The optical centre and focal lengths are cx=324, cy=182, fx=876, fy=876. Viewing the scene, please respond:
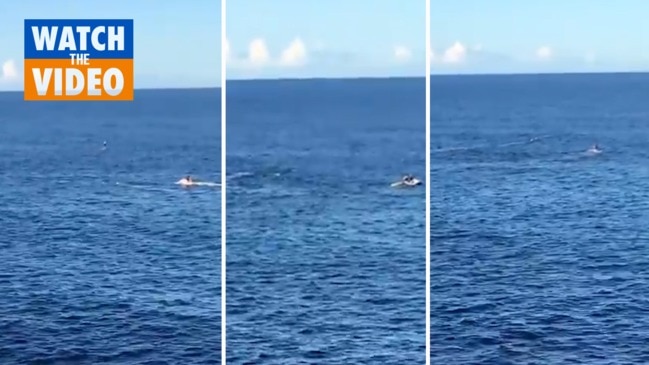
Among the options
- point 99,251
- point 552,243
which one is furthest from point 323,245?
point 552,243

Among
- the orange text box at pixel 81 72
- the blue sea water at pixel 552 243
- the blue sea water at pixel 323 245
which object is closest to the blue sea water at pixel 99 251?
the blue sea water at pixel 323 245

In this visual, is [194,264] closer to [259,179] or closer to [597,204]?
[259,179]

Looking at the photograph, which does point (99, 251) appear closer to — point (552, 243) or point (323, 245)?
point (323, 245)

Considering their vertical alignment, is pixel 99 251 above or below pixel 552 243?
below

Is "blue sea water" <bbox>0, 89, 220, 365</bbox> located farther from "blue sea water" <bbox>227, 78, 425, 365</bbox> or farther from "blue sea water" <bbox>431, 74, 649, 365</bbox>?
"blue sea water" <bbox>431, 74, 649, 365</bbox>

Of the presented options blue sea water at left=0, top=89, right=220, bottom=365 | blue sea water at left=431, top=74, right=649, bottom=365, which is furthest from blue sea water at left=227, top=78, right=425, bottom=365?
blue sea water at left=431, top=74, right=649, bottom=365

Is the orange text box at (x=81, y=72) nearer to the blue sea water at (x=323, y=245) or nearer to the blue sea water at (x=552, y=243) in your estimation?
the blue sea water at (x=323, y=245)

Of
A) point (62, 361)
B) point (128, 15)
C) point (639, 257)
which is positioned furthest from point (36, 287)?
point (639, 257)
